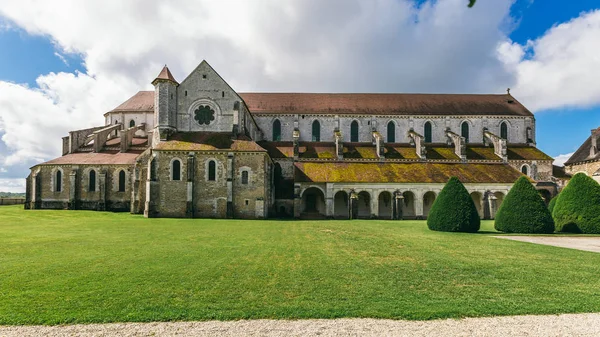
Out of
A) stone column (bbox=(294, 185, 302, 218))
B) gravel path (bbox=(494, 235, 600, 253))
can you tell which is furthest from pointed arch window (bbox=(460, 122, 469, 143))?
gravel path (bbox=(494, 235, 600, 253))

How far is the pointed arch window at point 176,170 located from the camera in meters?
32.4

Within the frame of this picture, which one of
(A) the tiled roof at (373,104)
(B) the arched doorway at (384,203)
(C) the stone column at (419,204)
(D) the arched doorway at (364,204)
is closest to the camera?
(C) the stone column at (419,204)

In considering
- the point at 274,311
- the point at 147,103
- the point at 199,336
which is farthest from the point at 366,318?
the point at 147,103

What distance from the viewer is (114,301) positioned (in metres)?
7.22

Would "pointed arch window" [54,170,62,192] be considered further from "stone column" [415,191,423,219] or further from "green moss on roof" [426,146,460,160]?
"green moss on roof" [426,146,460,160]

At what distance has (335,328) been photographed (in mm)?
6078

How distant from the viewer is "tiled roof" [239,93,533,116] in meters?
47.6

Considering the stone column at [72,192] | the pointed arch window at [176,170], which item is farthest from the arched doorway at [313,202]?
the stone column at [72,192]

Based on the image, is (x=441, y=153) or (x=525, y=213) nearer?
(x=525, y=213)

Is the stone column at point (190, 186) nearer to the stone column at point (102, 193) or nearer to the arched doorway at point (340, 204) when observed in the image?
the stone column at point (102, 193)

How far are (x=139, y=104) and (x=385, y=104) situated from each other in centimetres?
3272

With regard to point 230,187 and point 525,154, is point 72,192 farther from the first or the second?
point 525,154

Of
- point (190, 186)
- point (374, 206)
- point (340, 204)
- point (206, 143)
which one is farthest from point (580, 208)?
point (206, 143)

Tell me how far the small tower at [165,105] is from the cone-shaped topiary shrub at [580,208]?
106 feet
